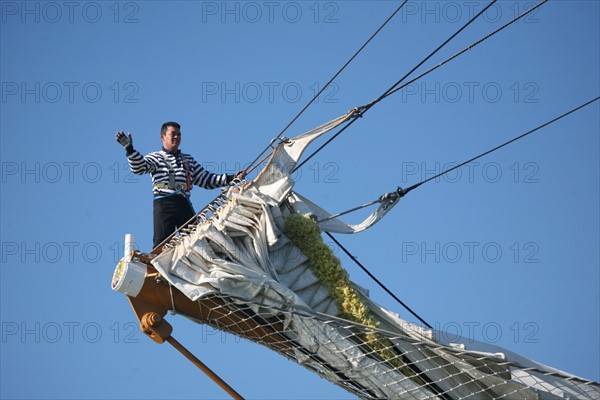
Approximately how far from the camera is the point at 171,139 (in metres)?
10.9

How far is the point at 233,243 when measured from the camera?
32.7 feet

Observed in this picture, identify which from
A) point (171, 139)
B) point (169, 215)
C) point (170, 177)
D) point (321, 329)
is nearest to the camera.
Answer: point (321, 329)

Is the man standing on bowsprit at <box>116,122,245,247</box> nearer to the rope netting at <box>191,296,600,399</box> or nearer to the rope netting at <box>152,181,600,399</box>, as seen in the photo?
the rope netting at <box>152,181,600,399</box>

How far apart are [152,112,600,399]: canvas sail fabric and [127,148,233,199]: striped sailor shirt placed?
0.77 meters

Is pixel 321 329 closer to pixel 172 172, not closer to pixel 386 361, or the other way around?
pixel 386 361

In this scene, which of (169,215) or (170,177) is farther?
(170,177)

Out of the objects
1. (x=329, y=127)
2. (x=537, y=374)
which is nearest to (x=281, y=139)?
(x=329, y=127)

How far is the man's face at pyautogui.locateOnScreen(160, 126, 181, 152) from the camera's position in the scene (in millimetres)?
10938

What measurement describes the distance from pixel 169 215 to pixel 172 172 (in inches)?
16.4

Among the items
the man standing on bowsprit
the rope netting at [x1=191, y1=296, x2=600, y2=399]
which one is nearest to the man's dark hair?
the man standing on bowsprit

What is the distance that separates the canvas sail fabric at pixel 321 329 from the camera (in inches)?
387

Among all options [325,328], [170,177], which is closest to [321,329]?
[325,328]

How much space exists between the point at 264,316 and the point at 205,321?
1.73ft

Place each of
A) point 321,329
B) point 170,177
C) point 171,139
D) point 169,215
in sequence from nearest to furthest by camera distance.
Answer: point 321,329 → point 169,215 → point 170,177 → point 171,139
